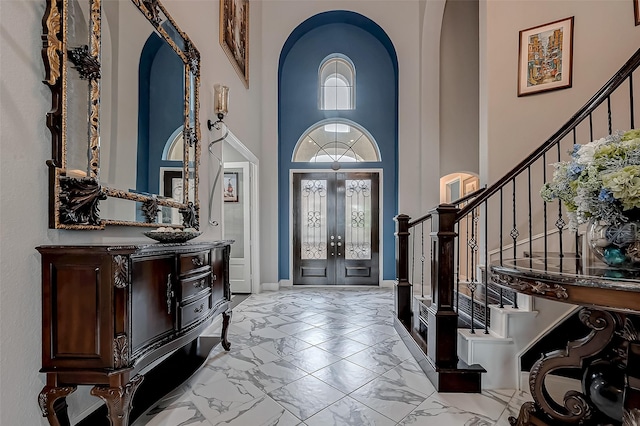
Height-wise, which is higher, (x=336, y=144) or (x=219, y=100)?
(x=336, y=144)

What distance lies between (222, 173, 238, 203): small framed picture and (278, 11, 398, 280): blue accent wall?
89cm

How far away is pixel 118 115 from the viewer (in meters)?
1.90

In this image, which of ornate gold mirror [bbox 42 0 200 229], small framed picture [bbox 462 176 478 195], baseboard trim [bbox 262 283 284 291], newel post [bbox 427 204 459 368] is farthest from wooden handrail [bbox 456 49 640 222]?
small framed picture [bbox 462 176 478 195]

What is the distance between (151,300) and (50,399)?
1.76ft

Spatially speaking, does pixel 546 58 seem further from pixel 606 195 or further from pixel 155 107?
pixel 155 107

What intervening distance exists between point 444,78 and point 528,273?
17.8 ft

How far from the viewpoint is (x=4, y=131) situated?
1264 mm

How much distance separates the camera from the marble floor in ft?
6.22

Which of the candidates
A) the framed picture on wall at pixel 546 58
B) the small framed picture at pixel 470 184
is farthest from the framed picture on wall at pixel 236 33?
the small framed picture at pixel 470 184

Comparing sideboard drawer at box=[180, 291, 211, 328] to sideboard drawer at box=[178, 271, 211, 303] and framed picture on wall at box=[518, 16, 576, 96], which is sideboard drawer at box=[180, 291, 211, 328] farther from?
framed picture on wall at box=[518, 16, 576, 96]

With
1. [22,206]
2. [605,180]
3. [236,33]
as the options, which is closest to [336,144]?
[236,33]

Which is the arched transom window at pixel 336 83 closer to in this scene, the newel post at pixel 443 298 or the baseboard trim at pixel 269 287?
the baseboard trim at pixel 269 287

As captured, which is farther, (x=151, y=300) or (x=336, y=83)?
(x=336, y=83)

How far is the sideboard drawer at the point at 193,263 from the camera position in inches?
79.0
